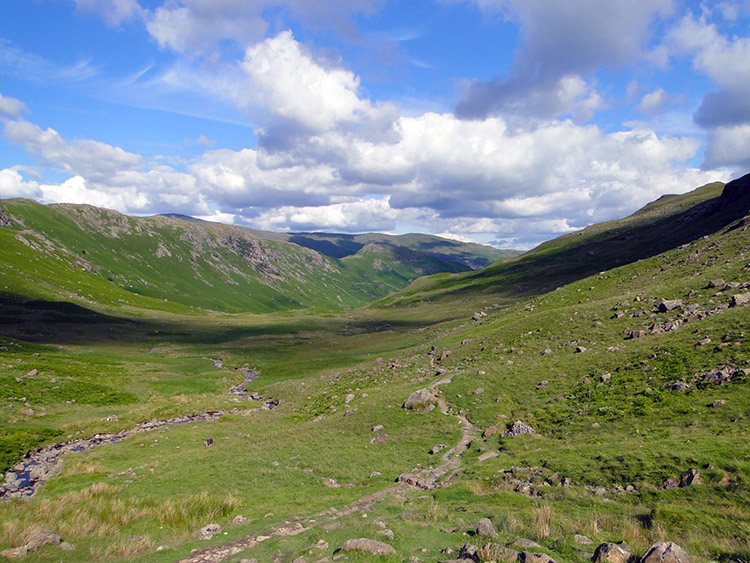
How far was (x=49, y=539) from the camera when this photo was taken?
15742mm

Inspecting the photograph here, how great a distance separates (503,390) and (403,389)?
39.7 feet

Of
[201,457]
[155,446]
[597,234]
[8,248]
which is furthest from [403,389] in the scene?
[8,248]

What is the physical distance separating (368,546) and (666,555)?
932cm

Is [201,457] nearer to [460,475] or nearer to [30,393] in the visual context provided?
[460,475]

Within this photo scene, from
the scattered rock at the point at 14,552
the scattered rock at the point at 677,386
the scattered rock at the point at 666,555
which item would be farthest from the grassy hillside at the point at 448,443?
the scattered rock at the point at 666,555

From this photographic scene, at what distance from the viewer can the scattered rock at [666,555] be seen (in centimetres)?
→ 1005

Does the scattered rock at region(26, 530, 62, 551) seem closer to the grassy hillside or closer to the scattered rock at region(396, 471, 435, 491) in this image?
the grassy hillside

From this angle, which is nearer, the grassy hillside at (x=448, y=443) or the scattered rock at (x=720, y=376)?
the grassy hillside at (x=448, y=443)

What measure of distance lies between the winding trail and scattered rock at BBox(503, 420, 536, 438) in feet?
9.20

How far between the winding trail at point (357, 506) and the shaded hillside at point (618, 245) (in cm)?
9873

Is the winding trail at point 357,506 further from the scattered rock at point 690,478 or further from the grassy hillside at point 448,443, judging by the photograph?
the scattered rock at point 690,478

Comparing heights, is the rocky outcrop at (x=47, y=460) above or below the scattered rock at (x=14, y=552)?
below

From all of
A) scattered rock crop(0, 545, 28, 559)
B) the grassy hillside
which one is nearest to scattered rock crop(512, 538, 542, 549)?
the grassy hillside

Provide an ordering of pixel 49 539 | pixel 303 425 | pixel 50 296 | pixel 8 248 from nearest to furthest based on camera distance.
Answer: pixel 49 539
pixel 303 425
pixel 50 296
pixel 8 248
